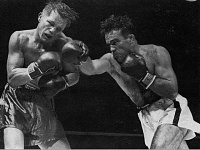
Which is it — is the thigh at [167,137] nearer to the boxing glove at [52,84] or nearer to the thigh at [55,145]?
the thigh at [55,145]

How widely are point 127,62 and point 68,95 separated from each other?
0.58 meters

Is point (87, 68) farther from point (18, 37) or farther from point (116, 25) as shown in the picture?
point (18, 37)

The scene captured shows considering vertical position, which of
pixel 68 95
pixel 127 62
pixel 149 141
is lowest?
pixel 149 141

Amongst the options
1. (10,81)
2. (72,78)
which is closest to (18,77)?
(10,81)

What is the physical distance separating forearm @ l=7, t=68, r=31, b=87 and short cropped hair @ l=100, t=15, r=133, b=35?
2.42ft

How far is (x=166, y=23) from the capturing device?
13.8ft

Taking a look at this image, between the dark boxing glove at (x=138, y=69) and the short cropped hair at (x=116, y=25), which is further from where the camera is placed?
the short cropped hair at (x=116, y=25)

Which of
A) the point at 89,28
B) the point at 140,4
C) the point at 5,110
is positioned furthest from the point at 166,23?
the point at 5,110

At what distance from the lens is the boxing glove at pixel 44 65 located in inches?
157

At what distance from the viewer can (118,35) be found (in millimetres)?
4160

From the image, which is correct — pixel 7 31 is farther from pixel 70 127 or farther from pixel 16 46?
pixel 70 127

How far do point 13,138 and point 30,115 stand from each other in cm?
24

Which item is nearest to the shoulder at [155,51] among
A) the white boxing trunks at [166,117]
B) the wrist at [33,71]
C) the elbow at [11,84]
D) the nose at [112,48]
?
the nose at [112,48]

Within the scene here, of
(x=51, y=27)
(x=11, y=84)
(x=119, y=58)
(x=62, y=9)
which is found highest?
(x=62, y=9)
